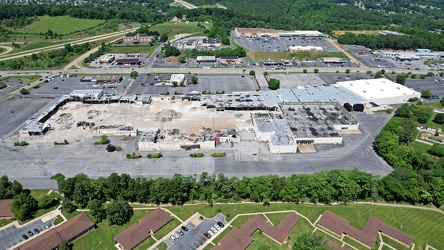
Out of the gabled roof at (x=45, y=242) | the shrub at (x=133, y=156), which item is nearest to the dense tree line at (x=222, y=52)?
the shrub at (x=133, y=156)

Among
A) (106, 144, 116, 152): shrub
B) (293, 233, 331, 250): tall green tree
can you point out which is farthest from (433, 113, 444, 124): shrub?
(106, 144, 116, 152): shrub

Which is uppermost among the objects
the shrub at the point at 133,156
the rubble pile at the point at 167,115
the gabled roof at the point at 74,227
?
the rubble pile at the point at 167,115

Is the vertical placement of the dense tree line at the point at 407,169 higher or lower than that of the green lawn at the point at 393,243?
higher

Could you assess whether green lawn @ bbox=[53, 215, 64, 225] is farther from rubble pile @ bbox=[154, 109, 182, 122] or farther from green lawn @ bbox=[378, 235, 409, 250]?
green lawn @ bbox=[378, 235, 409, 250]

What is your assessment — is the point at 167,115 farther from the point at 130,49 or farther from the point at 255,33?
the point at 255,33

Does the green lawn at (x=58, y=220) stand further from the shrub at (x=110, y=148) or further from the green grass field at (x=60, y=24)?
the green grass field at (x=60, y=24)

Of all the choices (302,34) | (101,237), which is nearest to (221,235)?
(101,237)

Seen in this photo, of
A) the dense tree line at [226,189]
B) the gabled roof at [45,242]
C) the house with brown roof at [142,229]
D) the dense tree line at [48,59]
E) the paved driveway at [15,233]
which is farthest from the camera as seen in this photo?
the dense tree line at [48,59]
